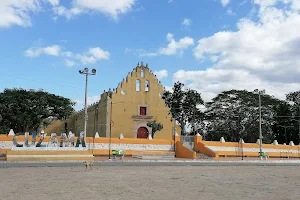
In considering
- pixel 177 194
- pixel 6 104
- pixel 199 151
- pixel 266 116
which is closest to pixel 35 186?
pixel 177 194

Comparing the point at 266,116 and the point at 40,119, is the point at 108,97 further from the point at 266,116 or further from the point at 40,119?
the point at 266,116

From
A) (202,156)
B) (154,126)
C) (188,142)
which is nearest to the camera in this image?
(202,156)

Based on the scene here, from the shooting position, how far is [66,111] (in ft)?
141

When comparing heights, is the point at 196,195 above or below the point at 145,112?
below

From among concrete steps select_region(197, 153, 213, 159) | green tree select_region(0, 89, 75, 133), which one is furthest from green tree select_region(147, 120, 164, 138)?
green tree select_region(0, 89, 75, 133)

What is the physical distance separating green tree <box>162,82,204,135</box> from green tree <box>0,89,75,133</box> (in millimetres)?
15586

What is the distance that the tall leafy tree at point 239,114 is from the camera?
47.8 metres

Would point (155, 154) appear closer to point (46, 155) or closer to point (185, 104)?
point (46, 155)

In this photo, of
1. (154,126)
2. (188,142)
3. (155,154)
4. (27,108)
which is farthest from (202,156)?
(27,108)

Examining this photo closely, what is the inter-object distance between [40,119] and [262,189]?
118 ft

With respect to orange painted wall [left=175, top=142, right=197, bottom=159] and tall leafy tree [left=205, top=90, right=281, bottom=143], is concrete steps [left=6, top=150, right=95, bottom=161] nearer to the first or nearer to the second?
orange painted wall [left=175, top=142, right=197, bottom=159]

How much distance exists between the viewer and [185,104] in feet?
164

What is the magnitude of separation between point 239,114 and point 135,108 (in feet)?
60.2

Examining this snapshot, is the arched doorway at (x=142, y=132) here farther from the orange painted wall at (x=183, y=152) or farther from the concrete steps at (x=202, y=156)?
the concrete steps at (x=202, y=156)
